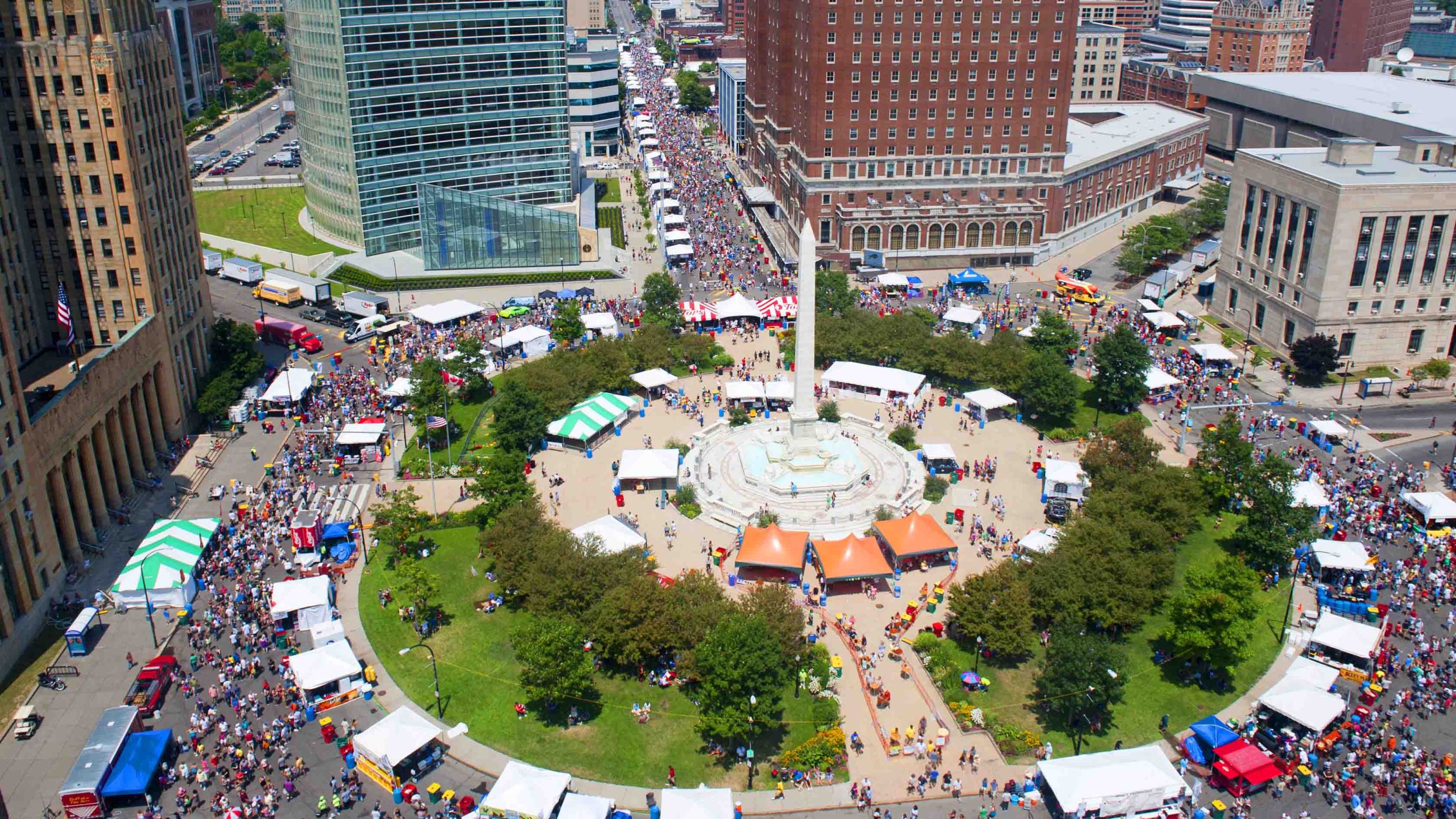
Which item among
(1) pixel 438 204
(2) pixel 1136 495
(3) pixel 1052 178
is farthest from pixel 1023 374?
(1) pixel 438 204

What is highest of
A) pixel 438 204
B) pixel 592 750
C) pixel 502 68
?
pixel 502 68

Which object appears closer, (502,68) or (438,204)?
(438,204)

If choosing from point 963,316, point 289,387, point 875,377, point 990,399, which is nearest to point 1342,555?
point 990,399

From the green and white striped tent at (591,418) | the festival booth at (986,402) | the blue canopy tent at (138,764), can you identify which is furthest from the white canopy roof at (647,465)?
the blue canopy tent at (138,764)

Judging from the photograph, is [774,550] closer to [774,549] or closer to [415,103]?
[774,549]

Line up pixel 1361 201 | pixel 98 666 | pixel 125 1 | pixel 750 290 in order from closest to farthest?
pixel 98 666, pixel 125 1, pixel 1361 201, pixel 750 290

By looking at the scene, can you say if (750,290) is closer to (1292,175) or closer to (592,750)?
(1292,175)

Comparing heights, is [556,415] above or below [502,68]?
below
